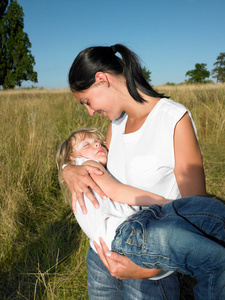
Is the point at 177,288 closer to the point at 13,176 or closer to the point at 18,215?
the point at 18,215

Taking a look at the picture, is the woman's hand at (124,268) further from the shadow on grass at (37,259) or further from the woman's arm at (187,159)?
the shadow on grass at (37,259)

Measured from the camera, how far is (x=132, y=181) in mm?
1383

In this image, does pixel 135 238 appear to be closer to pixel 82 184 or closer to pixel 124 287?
pixel 124 287

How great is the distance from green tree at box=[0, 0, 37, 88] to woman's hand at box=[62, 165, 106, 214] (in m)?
28.1

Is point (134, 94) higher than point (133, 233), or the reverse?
point (134, 94)

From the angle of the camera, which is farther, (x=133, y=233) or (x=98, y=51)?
(x=98, y=51)

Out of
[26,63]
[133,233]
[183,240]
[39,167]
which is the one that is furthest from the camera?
[26,63]

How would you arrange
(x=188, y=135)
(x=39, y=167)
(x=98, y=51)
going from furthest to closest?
(x=39, y=167), (x=98, y=51), (x=188, y=135)

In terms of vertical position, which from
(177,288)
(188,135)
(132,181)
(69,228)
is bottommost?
(69,228)

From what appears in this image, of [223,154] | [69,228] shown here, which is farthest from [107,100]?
[223,154]

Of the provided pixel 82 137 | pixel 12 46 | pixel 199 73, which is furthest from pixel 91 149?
pixel 199 73

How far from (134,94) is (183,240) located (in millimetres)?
886

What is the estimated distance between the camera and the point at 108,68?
60.4 inches

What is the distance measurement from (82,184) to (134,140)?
39 centimetres
